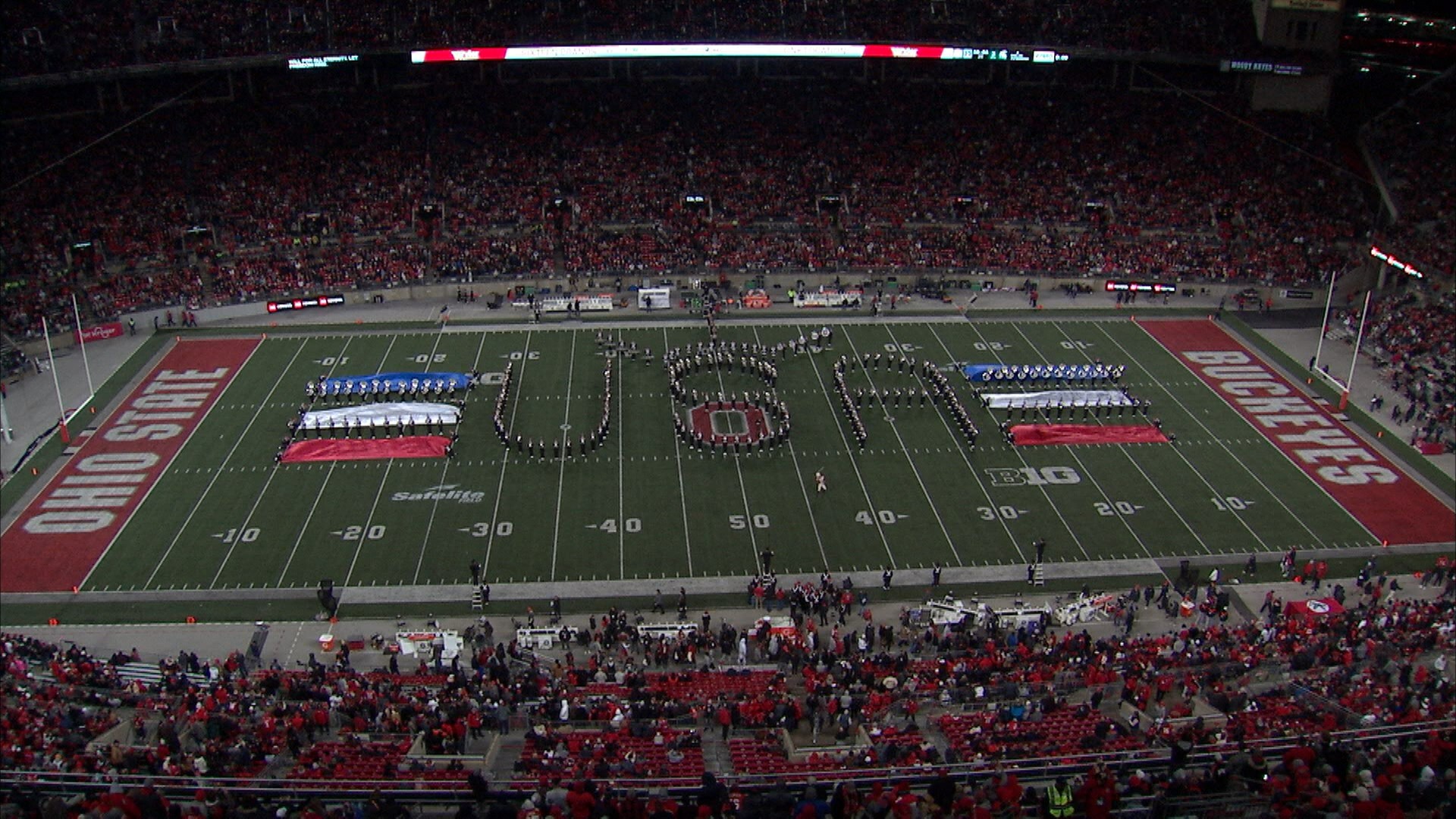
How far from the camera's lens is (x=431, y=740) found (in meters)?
20.2

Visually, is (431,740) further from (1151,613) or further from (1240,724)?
(1151,613)

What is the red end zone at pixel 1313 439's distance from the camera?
33.1 meters

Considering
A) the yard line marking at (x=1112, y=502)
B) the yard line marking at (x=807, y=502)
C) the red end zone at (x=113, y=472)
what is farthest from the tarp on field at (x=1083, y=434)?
the red end zone at (x=113, y=472)

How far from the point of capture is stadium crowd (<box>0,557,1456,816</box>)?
51.3 feet

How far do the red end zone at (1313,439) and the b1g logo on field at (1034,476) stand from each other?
6.92 metres

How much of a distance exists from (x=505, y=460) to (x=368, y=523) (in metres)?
4.67

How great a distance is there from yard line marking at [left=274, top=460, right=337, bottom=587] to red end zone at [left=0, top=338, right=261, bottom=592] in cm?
462

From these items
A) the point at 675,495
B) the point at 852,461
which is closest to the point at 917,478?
the point at 852,461

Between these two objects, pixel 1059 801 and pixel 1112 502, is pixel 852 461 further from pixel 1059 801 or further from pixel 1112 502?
pixel 1059 801

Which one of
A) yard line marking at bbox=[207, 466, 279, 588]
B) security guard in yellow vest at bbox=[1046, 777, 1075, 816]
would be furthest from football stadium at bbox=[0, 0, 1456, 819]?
yard line marking at bbox=[207, 466, 279, 588]

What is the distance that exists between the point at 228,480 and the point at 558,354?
12543mm

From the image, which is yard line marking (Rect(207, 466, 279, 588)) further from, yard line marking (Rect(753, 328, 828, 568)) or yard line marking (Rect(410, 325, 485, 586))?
yard line marking (Rect(753, 328, 828, 568))

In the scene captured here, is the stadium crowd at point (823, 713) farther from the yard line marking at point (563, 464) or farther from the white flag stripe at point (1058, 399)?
the white flag stripe at point (1058, 399)

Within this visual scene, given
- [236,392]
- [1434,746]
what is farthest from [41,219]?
[1434,746]
